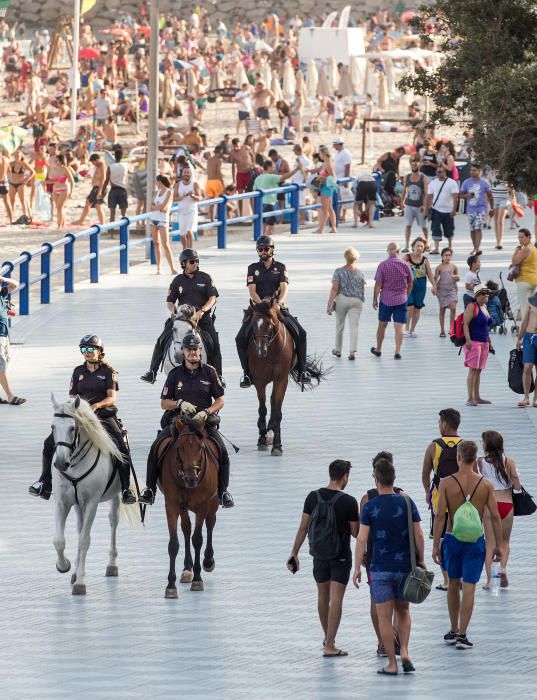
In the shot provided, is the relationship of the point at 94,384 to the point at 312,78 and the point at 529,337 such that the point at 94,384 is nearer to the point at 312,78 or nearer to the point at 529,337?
the point at 529,337

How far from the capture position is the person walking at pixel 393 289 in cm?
2261

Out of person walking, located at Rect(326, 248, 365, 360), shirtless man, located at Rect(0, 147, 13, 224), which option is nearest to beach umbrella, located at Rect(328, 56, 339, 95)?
shirtless man, located at Rect(0, 147, 13, 224)


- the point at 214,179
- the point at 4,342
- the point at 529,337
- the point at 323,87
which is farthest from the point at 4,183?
the point at 323,87

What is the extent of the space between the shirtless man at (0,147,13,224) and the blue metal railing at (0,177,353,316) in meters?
5.11

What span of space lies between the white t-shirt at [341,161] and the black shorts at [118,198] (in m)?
5.04

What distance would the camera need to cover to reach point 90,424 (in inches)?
509

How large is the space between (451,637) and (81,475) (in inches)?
123

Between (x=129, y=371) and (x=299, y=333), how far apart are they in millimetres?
4147

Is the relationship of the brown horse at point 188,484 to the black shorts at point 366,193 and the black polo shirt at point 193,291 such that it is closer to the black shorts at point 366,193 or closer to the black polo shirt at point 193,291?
the black polo shirt at point 193,291

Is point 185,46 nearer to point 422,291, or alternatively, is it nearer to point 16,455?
point 422,291

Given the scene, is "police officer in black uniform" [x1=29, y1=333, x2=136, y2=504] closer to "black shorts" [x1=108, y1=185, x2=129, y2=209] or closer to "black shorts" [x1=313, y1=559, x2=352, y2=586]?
"black shorts" [x1=313, y1=559, x2=352, y2=586]

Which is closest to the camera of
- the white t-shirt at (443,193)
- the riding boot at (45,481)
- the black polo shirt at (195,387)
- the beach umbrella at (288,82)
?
the riding boot at (45,481)

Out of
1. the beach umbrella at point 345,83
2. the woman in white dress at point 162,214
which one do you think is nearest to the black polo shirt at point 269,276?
the woman in white dress at point 162,214

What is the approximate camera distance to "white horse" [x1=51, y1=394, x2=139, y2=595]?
505 inches
